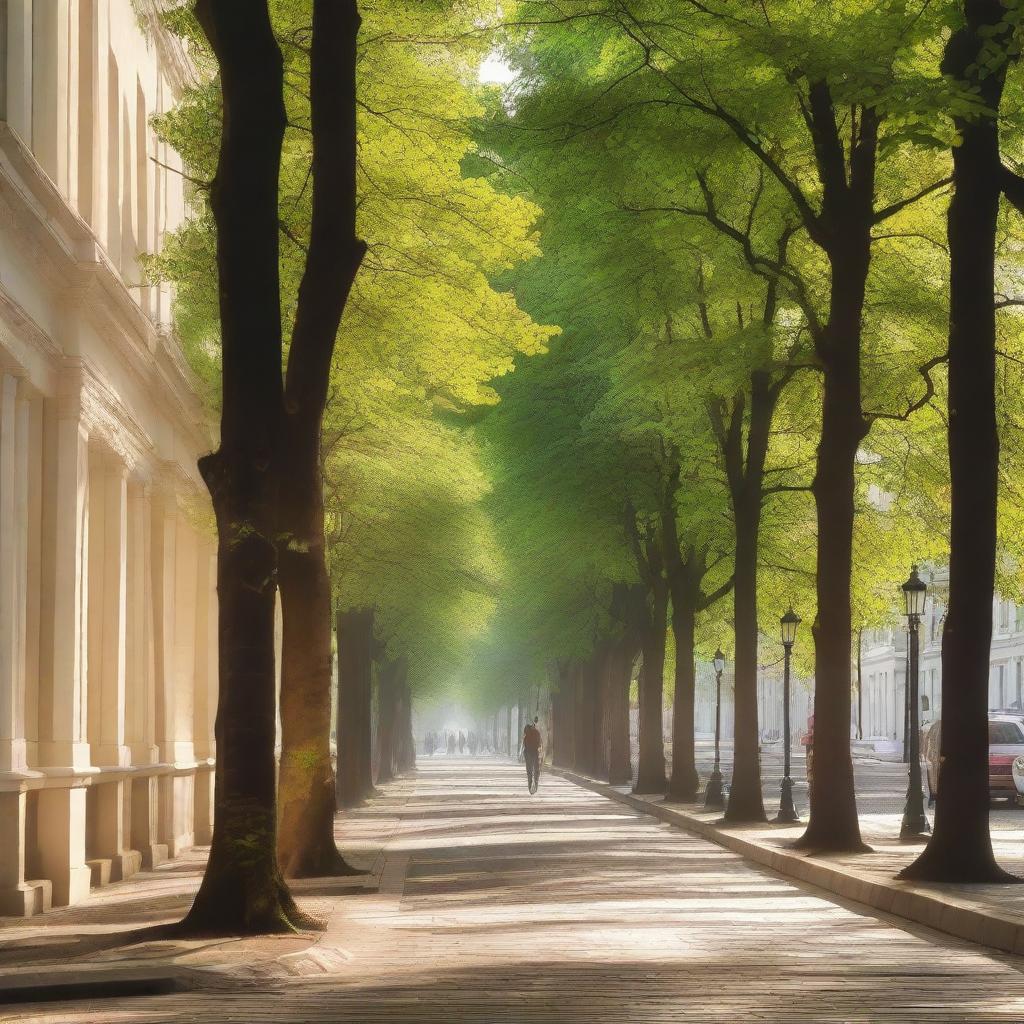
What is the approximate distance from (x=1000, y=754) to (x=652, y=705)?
27.3 ft

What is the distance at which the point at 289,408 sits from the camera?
17.3 meters

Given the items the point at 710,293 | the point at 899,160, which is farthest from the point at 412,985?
the point at 710,293

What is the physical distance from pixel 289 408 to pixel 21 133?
5.54 metres

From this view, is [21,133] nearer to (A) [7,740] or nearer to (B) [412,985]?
(A) [7,740]

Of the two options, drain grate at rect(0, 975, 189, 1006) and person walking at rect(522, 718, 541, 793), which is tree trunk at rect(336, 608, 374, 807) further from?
drain grate at rect(0, 975, 189, 1006)

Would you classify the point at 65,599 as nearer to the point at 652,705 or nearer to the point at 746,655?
the point at 746,655

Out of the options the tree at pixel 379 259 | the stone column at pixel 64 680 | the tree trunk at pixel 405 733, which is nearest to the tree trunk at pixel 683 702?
the tree at pixel 379 259

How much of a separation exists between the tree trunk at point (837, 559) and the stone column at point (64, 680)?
8495 millimetres

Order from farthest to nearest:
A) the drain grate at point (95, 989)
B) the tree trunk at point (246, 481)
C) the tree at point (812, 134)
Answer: the tree at point (812, 134) < the tree trunk at point (246, 481) < the drain grate at point (95, 989)

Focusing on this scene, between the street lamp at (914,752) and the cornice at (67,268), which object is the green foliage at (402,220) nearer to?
the cornice at (67,268)

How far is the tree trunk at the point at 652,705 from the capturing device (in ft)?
157

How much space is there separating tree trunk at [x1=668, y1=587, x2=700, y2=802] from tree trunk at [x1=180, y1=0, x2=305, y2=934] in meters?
27.6

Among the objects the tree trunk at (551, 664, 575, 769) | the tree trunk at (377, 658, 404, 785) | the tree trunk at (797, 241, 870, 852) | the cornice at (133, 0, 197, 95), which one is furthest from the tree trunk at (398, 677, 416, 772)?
the tree trunk at (797, 241, 870, 852)

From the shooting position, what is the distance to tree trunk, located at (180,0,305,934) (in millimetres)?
14992
